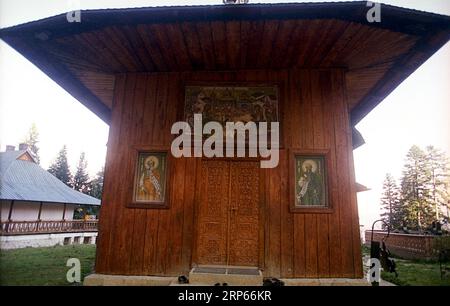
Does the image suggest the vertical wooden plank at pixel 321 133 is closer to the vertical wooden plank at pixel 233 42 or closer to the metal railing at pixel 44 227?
the vertical wooden plank at pixel 233 42

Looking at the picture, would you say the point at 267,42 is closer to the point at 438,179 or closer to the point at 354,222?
the point at 354,222

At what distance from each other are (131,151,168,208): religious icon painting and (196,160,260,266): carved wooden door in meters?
→ 0.92

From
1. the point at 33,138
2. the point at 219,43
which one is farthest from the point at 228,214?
the point at 33,138

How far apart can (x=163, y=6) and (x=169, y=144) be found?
116 inches

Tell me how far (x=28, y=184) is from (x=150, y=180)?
2480 centimetres

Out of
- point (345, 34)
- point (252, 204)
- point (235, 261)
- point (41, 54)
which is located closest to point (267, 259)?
point (235, 261)

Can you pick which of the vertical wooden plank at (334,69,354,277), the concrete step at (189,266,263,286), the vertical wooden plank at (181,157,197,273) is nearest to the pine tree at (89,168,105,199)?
the vertical wooden plank at (181,157,197,273)

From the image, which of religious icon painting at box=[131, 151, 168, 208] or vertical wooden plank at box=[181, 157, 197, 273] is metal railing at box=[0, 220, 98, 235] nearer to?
religious icon painting at box=[131, 151, 168, 208]

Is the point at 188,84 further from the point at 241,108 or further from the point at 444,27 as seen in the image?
the point at 444,27

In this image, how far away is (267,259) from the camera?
591cm

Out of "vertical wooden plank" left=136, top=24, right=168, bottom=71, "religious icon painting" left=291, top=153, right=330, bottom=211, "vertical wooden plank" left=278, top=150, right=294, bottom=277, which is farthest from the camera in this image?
"religious icon painting" left=291, top=153, right=330, bottom=211

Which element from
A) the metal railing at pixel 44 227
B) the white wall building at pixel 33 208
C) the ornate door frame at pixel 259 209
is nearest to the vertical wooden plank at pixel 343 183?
the ornate door frame at pixel 259 209

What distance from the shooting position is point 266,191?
246 inches

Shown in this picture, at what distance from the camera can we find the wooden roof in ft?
16.4
